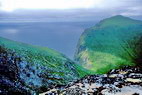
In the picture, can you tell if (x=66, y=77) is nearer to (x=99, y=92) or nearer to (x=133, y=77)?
(x=133, y=77)

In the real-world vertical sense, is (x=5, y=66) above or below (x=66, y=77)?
above

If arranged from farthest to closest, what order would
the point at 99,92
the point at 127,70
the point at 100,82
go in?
the point at 127,70, the point at 100,82, the point at 99,92

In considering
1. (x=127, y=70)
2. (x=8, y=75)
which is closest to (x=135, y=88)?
(x=127, y=70)

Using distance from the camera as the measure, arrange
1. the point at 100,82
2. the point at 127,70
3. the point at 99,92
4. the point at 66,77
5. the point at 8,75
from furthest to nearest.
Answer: the point at 66,77 → the point at 127,70 → the point at 8,75 → the point at 100,82 → the point at 99,92

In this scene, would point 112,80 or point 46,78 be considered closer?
point 112,80

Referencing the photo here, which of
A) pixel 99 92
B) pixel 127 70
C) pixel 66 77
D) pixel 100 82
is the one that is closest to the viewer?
pixel 99 92

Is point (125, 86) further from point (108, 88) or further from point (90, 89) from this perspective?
point (90, 89)
